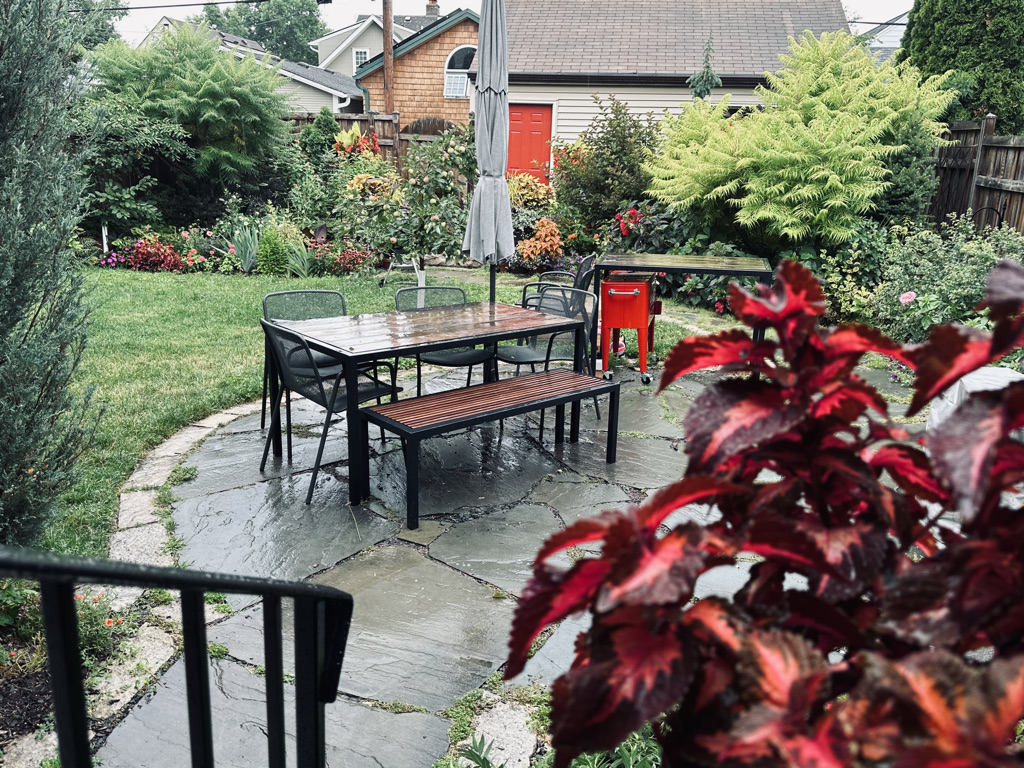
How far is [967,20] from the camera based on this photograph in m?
10.8

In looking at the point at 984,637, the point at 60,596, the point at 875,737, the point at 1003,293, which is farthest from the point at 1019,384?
the point at 60,596

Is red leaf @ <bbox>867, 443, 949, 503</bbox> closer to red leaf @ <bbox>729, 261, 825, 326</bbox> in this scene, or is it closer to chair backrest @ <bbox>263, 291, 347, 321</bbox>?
red leaf @ <bbox>729, 261, 825, 326</bbox>

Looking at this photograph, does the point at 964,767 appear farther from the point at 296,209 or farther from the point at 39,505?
the point at 296,209

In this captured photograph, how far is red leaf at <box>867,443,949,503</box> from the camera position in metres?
0.89

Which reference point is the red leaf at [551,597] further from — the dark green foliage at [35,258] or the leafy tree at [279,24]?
the leafy tree at [279,24]

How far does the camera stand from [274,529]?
12.1 ft

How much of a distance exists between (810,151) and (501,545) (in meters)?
7.06

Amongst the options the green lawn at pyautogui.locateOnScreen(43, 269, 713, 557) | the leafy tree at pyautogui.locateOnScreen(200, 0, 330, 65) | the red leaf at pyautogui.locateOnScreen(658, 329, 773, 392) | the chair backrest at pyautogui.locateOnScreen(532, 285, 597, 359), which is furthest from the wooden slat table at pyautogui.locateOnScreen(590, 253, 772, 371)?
the leafy tree at pyautogui.locateOnScreen(200, 0, 330, 65)

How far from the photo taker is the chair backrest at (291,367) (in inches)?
160

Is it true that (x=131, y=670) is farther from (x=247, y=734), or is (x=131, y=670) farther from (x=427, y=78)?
(x=427, y=78)

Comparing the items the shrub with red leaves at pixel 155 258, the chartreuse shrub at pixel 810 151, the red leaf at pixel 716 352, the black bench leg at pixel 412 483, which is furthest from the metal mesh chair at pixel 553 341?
the shrub with red leaves at pixel 155 258

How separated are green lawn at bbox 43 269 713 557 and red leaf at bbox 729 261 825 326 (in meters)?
2.82

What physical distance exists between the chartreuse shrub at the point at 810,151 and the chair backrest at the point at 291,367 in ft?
20.3

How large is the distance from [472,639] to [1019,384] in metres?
2.41
